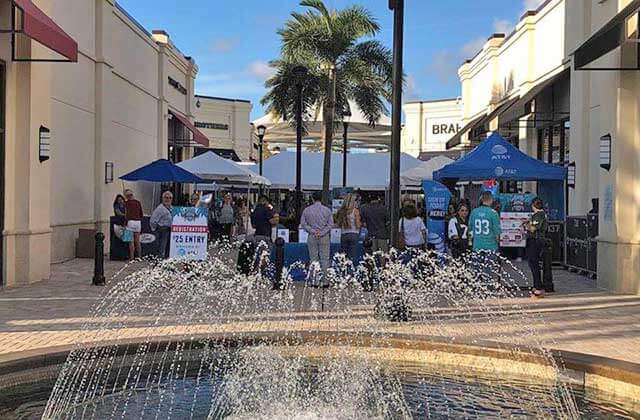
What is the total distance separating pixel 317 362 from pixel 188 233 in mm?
7559

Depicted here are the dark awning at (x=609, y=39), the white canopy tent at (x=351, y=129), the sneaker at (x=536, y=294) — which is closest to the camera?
the dark awning at (x=609, y=39)

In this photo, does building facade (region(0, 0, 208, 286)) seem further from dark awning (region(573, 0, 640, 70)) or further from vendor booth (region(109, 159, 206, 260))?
dark awning (region(573, 0, 640, 70))

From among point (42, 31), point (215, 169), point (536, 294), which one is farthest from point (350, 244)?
point (215, 169)

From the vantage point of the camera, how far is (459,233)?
1458cm

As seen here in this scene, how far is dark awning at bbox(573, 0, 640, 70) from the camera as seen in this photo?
1191 centimetres

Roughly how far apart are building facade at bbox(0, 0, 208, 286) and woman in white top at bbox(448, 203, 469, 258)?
7.88 meters

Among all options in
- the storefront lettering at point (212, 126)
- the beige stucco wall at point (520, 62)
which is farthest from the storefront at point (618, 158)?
the storefront lettering at point (212, 126)

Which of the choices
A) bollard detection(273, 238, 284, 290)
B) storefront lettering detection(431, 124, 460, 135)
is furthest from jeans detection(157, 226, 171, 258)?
storefront lettering detection(431, 124, 460, 135)

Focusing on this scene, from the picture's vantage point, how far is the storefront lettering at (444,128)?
47.9 metres

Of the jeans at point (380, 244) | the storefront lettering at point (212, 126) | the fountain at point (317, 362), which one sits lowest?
the fountain at point (317, 362)

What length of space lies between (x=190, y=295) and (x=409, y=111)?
125 feet

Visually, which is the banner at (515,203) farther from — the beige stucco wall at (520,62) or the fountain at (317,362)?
the fountain at (317,362)

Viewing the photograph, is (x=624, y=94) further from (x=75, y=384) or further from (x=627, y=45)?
(x=75, y=384)

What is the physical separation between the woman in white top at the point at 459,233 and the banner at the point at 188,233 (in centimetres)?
500
